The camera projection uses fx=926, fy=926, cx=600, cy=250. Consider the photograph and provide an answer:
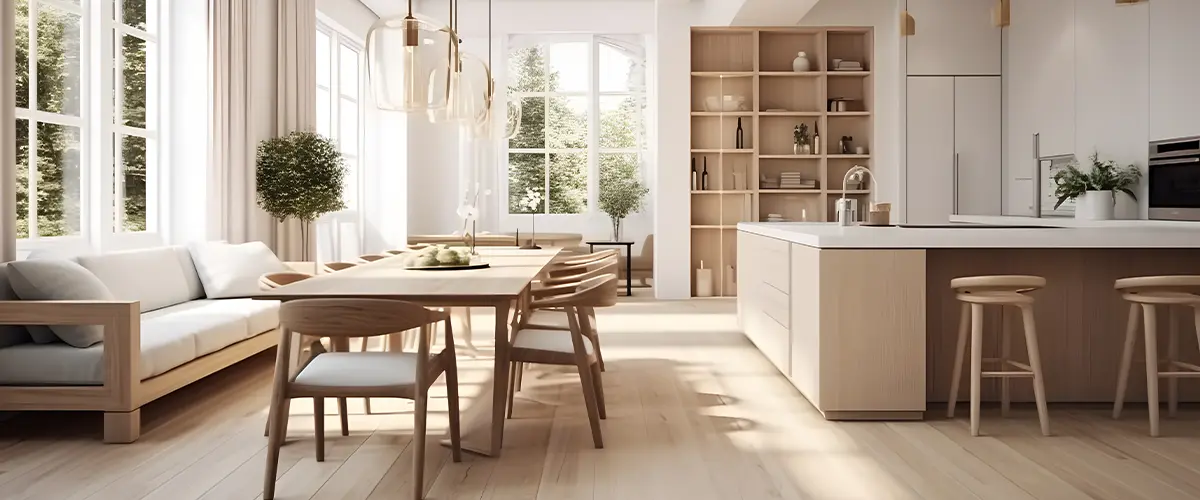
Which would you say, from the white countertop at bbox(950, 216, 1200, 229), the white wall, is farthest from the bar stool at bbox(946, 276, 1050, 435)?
the white wall

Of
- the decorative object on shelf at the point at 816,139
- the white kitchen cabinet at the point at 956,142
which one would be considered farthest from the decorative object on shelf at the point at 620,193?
the white kitchen cabinet at the point at 956,142

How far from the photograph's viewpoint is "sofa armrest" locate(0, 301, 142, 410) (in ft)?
12.8

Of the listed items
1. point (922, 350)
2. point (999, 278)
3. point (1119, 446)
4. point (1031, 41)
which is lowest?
point (1119, 446)

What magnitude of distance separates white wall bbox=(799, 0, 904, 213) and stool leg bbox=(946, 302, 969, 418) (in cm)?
562

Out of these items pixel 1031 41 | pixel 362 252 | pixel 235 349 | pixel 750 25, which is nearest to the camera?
pixel 235 349

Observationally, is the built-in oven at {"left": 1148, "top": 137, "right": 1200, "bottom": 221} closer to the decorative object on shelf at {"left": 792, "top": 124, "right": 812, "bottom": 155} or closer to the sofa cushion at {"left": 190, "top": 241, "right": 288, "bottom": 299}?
the decorative object on shelf at {"left": 792, "top": 124, "right": 812, "bottom": 155}

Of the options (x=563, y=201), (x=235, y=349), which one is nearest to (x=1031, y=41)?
(x=563, y=201)

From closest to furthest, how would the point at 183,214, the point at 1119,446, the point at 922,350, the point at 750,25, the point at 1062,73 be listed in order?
the point at 1119,446, the point at 922,350, the point at 183,214, the point at 1062,73, the point at 750,25

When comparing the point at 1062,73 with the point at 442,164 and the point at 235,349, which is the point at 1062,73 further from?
the point at 442,164

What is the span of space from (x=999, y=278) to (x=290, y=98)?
5.91 m

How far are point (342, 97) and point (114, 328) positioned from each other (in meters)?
6.74

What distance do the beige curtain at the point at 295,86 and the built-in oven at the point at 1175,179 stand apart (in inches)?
247

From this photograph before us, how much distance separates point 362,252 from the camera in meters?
11.2

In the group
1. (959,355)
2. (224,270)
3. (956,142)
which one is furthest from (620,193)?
(959,355)
